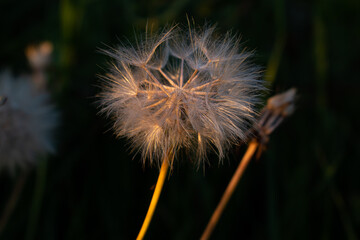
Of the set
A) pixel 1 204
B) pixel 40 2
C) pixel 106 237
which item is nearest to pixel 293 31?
Result: pixel 40 2

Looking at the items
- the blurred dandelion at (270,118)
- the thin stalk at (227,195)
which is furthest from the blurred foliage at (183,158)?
the thin stalk at (227,195)

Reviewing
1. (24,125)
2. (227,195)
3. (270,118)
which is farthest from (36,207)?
(270,118)

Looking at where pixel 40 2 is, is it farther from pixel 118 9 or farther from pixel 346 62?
pixel 346 62

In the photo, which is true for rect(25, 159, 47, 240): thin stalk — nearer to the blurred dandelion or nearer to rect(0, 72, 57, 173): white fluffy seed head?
rect(0, 72, 57, 173): white fluffy seed head

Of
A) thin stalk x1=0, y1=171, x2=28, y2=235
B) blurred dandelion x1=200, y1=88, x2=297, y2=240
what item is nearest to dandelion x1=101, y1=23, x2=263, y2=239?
blurred dandelion x1=200, y1=88, x2=297, y2=240

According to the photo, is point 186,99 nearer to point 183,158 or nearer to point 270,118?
point 270,118

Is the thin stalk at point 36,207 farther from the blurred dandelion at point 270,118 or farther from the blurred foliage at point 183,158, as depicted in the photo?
the blurred dandelion at point 270,118
